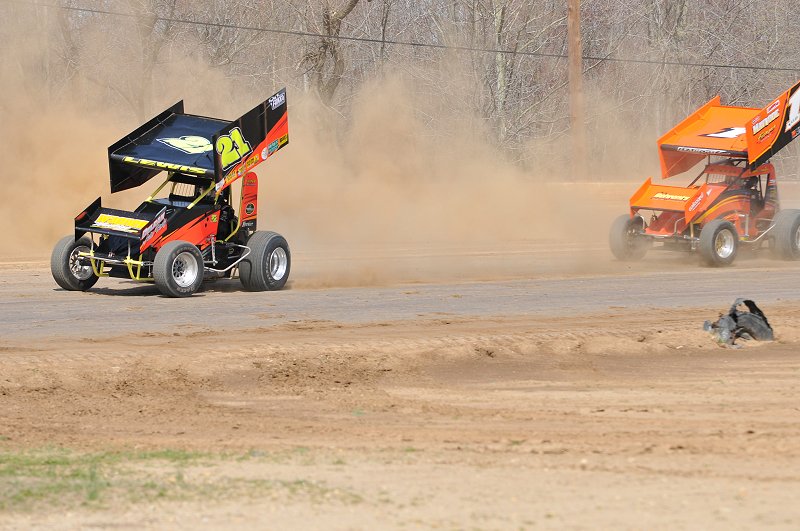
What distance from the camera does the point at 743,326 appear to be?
38.5ft

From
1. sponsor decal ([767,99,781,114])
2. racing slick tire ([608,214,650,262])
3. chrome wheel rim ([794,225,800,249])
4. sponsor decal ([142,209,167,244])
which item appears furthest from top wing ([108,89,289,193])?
chrome wheel rim ([794,225,800,249])

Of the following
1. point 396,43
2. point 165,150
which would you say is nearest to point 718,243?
point 165,150

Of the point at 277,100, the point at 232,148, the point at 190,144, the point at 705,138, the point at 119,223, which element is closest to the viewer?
the point at 119,223

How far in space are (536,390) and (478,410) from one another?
0.89 m

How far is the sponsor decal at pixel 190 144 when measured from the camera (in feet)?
47.5

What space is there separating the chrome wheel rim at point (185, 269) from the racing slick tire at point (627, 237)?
7.94 m

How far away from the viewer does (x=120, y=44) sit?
30.6 metres

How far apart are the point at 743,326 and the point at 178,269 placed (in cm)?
687

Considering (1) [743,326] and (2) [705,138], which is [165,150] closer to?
(1) [743,326]

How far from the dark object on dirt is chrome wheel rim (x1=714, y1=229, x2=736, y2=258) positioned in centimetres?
Result: 670

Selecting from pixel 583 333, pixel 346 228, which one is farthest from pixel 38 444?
pixel 346 228

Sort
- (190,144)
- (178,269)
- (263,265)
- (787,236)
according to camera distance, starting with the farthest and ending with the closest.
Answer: (787,236) → (263,265) → (190,144) → (178,269)

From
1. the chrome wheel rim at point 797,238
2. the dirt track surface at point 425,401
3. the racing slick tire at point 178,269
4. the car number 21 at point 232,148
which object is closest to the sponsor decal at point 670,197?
the chrome wheel rim at point 797,238

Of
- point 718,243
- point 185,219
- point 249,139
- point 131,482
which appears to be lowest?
point 131,482
